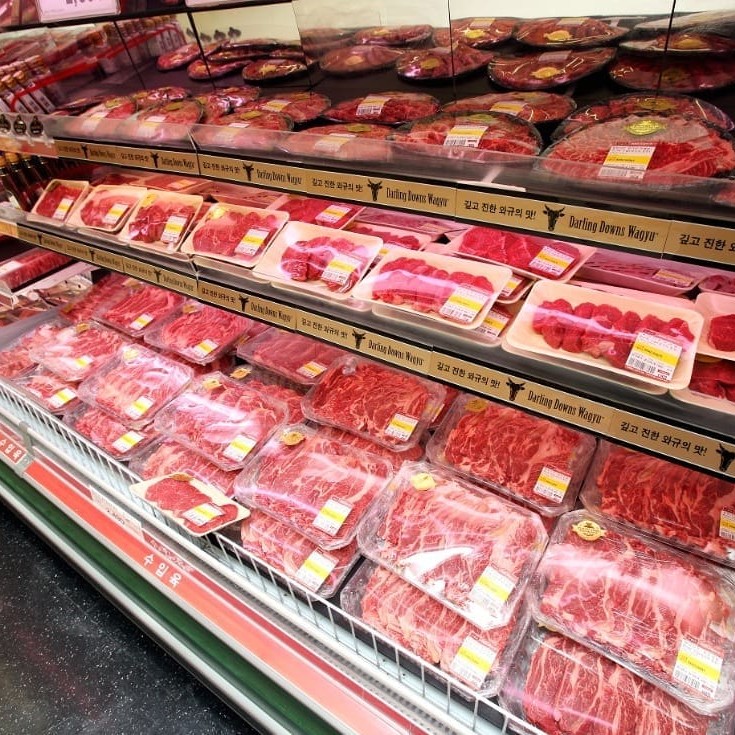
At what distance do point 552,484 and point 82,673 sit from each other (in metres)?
1.99

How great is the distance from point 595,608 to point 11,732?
7.13ft

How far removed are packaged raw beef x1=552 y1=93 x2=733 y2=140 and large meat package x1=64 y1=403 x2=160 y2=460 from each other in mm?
1817

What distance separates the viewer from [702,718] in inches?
48.1

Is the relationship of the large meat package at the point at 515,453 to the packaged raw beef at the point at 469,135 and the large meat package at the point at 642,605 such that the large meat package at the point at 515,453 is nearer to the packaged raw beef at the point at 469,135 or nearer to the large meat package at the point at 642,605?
the large meat package at the point at 642,605

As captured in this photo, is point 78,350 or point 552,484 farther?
point 78,350

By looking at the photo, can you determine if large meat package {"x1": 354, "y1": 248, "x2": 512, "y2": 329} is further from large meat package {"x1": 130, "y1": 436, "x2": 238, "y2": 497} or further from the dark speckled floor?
the dark speckled floor

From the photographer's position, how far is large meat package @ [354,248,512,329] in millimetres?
1509

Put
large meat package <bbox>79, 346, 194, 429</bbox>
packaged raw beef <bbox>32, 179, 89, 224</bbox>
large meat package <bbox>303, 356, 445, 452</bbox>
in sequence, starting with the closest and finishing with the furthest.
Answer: large meat package <bbox>303, 356, 445, 452</bbox> < large meat package <bbox>79, 346, 194, 429</bbox> < packaged raw beef <bbox>32, 179, 89, 224</bbox>

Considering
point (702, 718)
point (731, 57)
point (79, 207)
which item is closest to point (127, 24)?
point (79, 207)

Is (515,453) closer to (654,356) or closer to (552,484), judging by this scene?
(552,484)

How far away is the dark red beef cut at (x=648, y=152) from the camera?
3.71ft

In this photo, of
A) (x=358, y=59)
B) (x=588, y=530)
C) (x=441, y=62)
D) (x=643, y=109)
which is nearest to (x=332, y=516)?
(x=588, y=530)

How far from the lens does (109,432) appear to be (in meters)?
2.27

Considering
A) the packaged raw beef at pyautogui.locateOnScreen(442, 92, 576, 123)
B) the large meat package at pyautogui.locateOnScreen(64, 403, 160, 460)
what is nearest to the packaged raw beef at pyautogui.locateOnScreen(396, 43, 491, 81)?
the packaged raw beef at pyautogui.locateOnScreen(442, 92, 576, 123)
